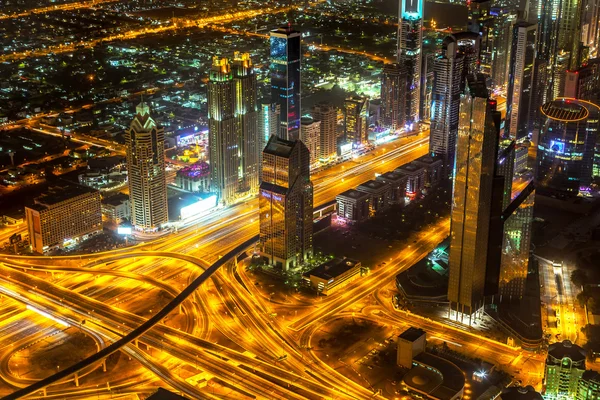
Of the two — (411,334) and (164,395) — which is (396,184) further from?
(164,395)

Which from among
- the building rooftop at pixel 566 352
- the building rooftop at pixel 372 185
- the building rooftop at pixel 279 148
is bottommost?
the building rooftop at pixel 566 352

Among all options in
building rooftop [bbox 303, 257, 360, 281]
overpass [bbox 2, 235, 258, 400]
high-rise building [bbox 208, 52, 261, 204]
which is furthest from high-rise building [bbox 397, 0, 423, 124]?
overpass [bbox 2, 235, 258, 400]

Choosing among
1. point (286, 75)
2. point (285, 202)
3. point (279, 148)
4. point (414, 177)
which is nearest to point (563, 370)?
point (285, 202)

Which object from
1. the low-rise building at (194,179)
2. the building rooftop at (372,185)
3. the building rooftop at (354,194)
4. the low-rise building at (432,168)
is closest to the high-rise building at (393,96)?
the low-rise building at (432,168)

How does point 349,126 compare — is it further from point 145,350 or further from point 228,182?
point 145,350

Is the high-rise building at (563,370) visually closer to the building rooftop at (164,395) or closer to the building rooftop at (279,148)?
the building rooftop at (164,395)

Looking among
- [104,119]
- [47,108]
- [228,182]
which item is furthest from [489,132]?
[47,108]
